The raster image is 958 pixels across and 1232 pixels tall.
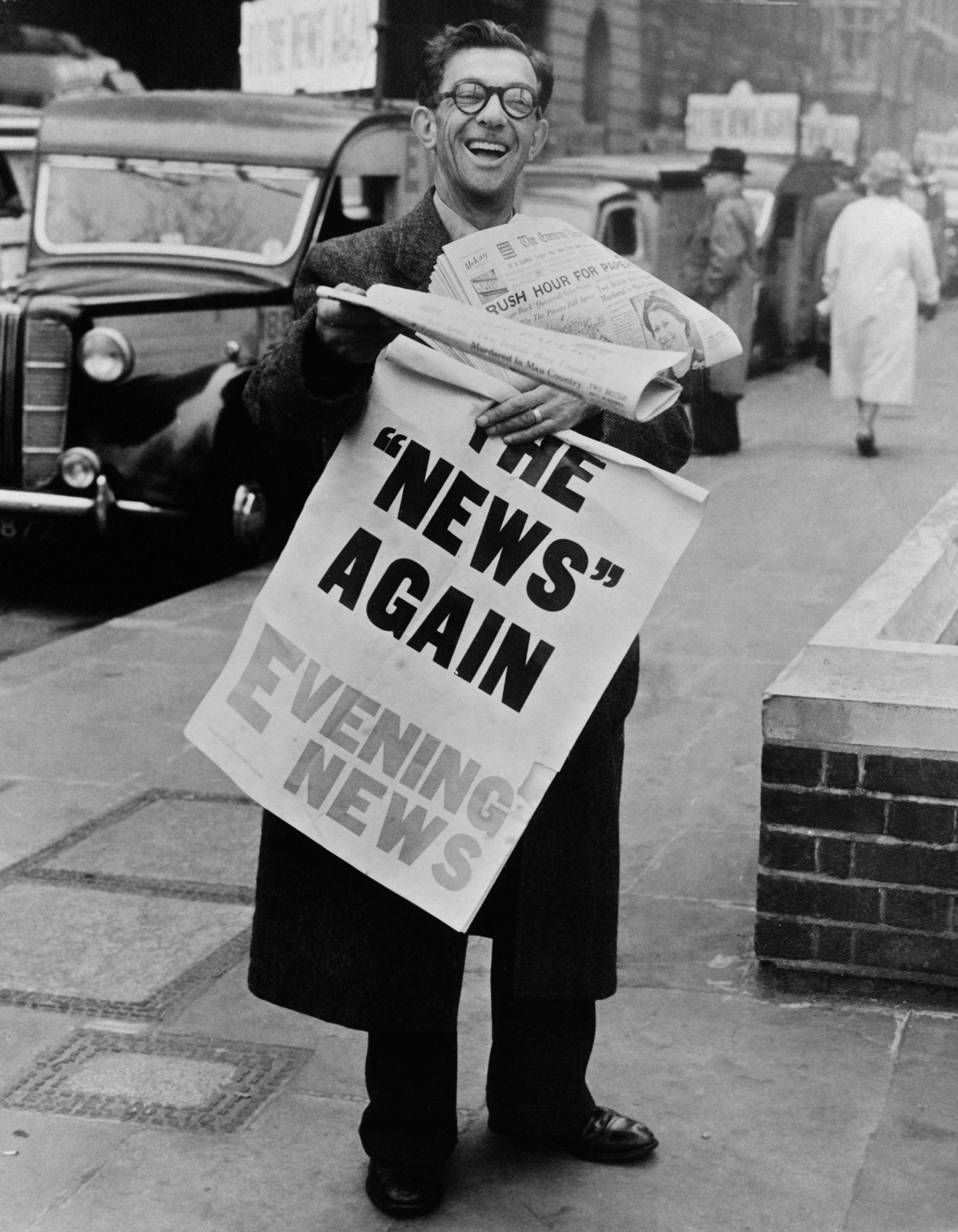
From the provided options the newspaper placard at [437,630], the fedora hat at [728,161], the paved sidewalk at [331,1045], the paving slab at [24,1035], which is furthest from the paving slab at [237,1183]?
the fedora hat at [728,161]

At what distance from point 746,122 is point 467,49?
77.0 ft

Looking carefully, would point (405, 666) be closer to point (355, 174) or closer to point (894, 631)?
point (894, 631)

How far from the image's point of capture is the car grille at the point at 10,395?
8.07 metres

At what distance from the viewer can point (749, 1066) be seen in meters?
3.40

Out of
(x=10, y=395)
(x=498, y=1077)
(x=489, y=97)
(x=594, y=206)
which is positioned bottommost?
(x=498, y=1077)

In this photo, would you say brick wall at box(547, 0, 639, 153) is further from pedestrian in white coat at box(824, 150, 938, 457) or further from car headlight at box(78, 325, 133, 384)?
car headlight at box(78, 325, 133, 384)

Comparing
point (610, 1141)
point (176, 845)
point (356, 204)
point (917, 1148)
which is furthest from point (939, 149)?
point (610, 1141)

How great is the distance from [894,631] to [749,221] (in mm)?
8965

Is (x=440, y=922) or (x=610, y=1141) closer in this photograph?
(x=440, y=922)

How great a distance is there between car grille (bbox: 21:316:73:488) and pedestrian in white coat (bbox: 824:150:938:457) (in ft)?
18.3

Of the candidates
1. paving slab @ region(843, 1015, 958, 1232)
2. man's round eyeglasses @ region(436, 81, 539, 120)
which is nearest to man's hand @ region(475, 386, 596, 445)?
man's round eyeglasses @ region(436, 81, 539, 120)

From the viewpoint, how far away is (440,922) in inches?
112

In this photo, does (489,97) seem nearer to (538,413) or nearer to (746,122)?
(538,413)

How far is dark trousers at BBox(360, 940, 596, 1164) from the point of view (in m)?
2.90
